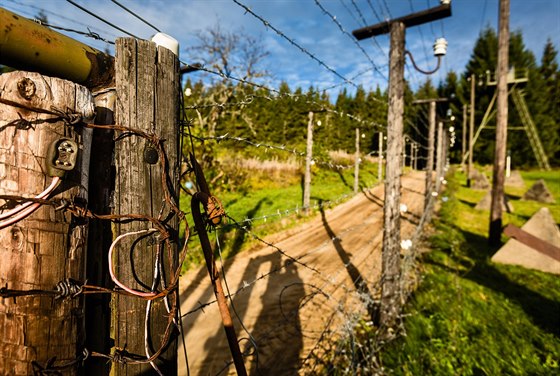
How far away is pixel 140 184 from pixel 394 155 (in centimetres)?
349

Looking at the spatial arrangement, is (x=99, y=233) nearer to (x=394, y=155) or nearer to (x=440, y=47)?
(x=394, y=155)

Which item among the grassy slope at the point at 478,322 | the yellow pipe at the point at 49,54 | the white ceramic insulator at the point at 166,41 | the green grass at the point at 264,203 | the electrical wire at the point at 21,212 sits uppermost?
the white ceramic insulator at the point at 166,41

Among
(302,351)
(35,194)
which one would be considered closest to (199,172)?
(35,194)

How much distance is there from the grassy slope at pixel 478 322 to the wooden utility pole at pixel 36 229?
10.2 ft

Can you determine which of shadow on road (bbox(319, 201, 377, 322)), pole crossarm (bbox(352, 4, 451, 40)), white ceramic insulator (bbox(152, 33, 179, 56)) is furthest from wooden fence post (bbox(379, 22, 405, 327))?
white ceramic insulator (bbox(152, 33, 179, 56))

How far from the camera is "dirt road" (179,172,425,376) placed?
11.7 ft

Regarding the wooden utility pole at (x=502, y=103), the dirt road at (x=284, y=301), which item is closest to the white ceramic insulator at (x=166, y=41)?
the dirt road at (x=284, y=301)

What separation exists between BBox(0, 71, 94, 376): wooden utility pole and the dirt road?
51 cm

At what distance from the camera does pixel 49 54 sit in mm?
975

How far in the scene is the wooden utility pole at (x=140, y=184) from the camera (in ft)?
3.92

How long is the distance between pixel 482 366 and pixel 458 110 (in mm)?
40767

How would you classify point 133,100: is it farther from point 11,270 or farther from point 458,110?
point 458,110

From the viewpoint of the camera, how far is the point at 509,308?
439cm

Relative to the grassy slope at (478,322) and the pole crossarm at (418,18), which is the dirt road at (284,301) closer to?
the grassy slope at (478,322)
